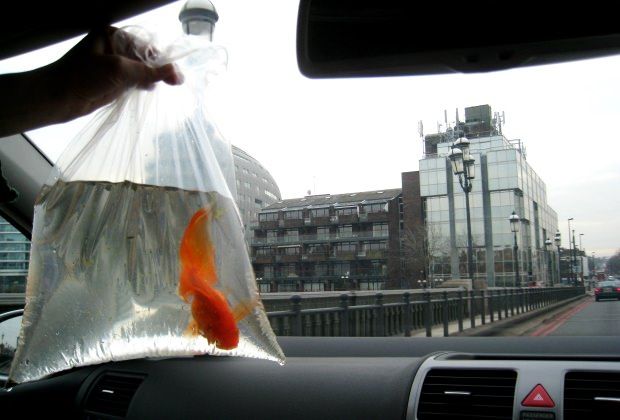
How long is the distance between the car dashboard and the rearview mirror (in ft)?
3.40

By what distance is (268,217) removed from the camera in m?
3.38

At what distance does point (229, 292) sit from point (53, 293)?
0.63 meters

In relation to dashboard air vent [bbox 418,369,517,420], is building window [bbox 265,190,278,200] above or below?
Result: above

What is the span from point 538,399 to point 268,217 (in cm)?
184

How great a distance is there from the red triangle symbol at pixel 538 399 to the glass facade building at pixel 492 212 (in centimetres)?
123

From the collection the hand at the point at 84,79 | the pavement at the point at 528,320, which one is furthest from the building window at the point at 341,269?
the hand at the point at 84,79

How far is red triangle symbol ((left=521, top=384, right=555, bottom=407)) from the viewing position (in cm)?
188

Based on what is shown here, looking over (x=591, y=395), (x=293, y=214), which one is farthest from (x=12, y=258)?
(x=591, y=395)

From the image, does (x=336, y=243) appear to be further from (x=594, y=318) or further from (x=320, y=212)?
(x=594, y=318)

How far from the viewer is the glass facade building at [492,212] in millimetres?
2961

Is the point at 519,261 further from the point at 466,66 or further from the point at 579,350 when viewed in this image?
the point at 466,66

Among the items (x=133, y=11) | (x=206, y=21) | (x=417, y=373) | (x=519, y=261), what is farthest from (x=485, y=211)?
(x=133, y=11)

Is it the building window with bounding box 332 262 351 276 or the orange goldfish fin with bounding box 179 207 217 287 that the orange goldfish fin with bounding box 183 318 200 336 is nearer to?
the orange goldfish fin with bounding box 179 207 217 287

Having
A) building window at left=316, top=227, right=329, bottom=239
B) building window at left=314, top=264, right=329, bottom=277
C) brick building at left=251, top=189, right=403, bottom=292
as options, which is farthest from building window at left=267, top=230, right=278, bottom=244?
building window at left=314, top=264, right=329, bottom=277
